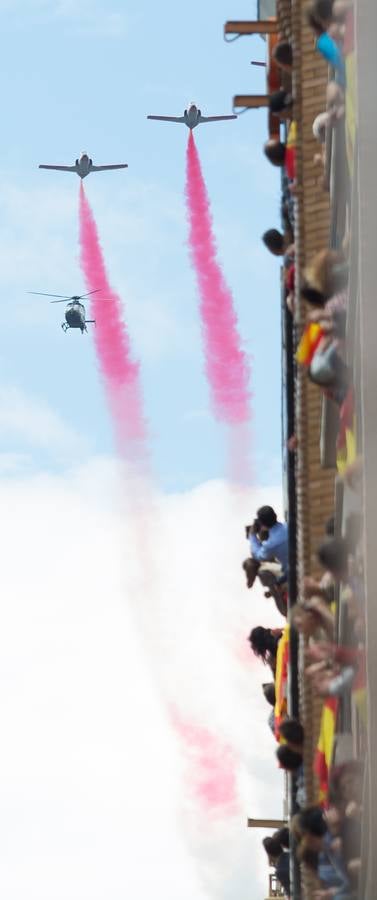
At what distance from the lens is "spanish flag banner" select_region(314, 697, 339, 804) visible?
31.3 metres

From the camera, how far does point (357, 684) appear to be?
87.6ft

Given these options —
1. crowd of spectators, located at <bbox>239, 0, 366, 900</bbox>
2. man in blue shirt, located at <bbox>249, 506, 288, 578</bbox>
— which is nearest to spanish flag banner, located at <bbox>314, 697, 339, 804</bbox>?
crowd of spectators, located at <bbox>239, 0, 366, 900</bbox>

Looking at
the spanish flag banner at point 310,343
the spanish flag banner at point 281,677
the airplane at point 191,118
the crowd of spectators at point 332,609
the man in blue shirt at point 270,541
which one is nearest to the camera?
the crowd of spectators at point 332,609

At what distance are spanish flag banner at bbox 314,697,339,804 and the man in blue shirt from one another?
4.47 meters

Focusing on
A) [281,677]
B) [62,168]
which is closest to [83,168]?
[62,168]

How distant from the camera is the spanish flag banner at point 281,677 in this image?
38.5 meters

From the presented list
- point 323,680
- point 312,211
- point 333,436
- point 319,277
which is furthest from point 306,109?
point 323,680

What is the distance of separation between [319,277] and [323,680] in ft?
16.0

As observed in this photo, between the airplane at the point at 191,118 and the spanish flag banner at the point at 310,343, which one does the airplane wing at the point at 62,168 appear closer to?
the airplane at the point at 191,118

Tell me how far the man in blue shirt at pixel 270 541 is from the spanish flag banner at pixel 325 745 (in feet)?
14.7

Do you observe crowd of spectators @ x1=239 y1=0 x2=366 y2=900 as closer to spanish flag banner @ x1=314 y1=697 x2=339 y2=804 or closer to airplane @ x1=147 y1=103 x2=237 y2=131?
spanish flag banner @ x1=314 y1=697 x2=339 y2=804

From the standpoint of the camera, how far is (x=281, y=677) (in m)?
39.2

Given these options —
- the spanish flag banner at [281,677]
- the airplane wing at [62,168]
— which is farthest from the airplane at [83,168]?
the spanish flag banner at [281,677]

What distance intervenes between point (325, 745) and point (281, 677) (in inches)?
281
